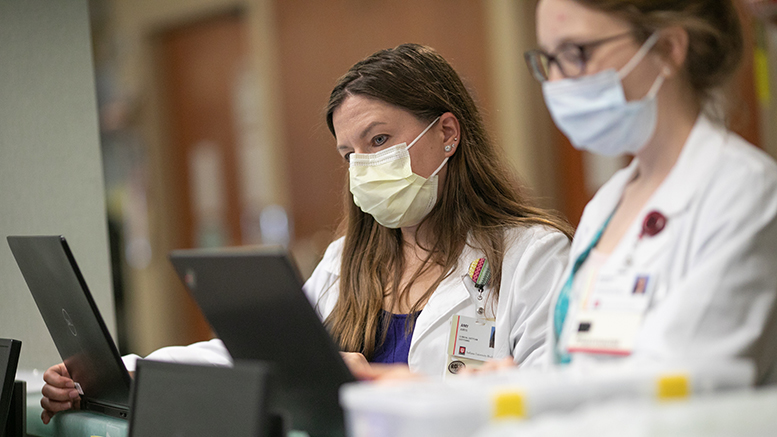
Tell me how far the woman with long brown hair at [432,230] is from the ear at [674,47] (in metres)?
0.76

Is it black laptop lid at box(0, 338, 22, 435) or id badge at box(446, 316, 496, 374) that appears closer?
black laptop lid at box(0, 338, 22, 435)

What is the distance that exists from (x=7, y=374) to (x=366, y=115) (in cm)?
97

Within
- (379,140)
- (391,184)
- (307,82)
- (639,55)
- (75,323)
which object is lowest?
(75,323)

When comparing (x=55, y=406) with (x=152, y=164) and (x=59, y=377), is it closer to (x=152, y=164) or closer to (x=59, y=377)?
(x=59, y=377)

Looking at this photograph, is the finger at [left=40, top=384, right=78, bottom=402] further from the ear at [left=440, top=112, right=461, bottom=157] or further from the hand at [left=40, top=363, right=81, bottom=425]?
the ear at [left=440, top=112, right=461, bottom=157]

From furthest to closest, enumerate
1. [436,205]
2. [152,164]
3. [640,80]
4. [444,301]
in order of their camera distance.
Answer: [152,164] → [436,205] → [444,301] → [640,80]

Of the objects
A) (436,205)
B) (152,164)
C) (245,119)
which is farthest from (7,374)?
(152,164)

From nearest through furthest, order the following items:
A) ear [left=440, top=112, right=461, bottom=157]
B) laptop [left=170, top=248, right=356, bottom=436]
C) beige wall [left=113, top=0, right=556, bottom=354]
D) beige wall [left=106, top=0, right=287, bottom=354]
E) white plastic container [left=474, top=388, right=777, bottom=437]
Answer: white plastic container [left=474, top=388, right=777, bottom=437] < laptop [left=170, top=248, right=356, bottom=436] < ear [left=440, top=112, right=461, bottom=157] < beige wall [left=113, top=0, right=556, bottom=354] < beige wall [left=106, top=0, right=287, bottom=354]

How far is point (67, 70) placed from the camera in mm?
2307

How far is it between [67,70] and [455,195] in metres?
1.18

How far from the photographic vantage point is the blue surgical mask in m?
1.11

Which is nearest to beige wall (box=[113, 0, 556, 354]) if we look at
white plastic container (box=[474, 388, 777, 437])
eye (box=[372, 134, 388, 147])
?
eye (box=[372, 134, 388, 147])

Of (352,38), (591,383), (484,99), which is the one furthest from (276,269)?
(352,38)

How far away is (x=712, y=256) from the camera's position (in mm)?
1012
